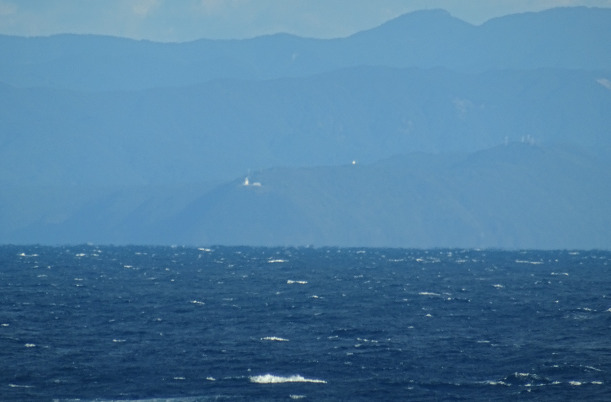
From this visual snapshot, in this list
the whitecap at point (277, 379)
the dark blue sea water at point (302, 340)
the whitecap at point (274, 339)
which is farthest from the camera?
the whitecap at point (274, 339)

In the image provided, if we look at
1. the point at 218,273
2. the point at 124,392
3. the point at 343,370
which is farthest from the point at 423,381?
the point at 218,273

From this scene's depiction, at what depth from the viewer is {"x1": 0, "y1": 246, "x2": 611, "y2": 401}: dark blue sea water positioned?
180 feet

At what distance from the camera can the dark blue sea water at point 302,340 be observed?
180 ft

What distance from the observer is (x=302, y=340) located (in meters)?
71.4

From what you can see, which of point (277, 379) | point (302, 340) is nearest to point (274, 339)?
point (302, 340)

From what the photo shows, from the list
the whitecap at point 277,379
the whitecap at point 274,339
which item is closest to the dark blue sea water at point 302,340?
the whitecap at point 277,379

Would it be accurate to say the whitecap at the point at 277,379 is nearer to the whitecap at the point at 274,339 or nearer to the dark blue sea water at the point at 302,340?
the dark blue sea water at the point at 302,340

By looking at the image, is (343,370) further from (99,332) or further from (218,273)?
(218,273)

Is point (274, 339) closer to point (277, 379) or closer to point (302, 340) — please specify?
point (302, 340)

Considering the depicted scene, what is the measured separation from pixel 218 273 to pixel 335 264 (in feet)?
121

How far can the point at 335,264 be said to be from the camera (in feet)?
578

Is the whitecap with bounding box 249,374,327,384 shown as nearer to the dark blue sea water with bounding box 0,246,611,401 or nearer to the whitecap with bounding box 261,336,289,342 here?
the dark blue sea water with bounding box 0,246,611,401

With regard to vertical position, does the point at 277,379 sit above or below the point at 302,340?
below

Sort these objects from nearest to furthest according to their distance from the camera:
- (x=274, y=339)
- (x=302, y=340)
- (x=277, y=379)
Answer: (x=277, y=379), (x=302, y=340), (x=274, y=339)
